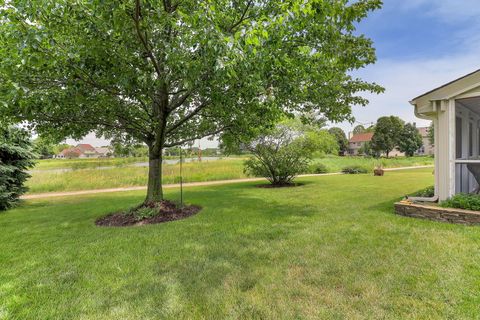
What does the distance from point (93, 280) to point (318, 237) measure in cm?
350

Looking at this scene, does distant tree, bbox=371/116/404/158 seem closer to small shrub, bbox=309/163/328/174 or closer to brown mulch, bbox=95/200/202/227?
small shrub, bbox=309/163/328/174

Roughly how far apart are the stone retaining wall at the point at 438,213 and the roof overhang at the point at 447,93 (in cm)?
220

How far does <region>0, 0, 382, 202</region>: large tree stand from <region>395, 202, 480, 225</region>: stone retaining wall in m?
3.44

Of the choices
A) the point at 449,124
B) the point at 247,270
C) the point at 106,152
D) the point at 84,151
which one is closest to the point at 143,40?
the point at 247,270

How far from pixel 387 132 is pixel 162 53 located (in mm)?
44589

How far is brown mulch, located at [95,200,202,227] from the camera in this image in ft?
20.0

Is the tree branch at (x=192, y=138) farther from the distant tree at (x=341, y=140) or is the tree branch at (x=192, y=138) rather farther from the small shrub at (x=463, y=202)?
the distant tree at (x=341, y=140)

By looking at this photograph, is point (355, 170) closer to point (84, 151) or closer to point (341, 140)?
point (341, 140)

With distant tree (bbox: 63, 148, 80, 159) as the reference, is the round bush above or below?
below

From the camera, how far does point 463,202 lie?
511 centimetres

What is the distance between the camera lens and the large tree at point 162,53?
358 cm

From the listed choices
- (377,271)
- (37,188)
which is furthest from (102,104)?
(37,188)

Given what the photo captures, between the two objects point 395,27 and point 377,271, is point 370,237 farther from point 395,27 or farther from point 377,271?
point 395,27

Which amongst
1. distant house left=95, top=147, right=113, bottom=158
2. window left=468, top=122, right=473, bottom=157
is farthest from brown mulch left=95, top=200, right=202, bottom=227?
window left=468, top=122, right=473, bottom=157
